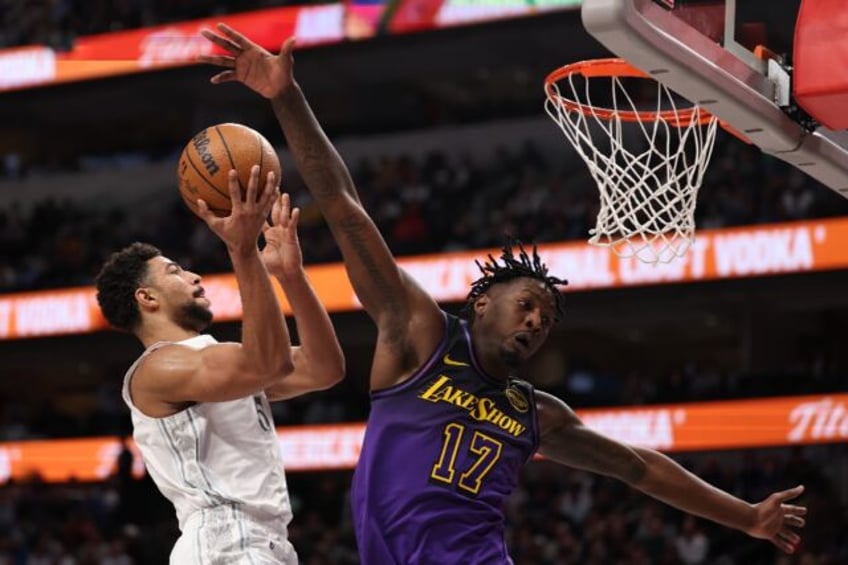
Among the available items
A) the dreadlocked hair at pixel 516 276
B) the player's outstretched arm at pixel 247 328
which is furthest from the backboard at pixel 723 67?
the player's outstretched arm at pixel 247 328

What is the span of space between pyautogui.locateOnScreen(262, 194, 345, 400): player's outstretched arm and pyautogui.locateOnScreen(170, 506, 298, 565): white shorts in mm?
442

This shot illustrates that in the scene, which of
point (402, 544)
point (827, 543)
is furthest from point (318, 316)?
point (827, 543)

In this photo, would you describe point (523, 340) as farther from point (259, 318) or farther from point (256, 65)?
point (256, 65)

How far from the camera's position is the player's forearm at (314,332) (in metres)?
4.34

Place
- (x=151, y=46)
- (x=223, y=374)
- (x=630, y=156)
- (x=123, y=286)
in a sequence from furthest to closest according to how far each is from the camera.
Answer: (x=151, y=46) → (x=630, y=156) → (x=123, y=286) → (x=223, y=374)

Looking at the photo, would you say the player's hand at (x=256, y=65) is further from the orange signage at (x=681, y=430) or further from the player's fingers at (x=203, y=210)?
the orange signage at (x=681, y=430)

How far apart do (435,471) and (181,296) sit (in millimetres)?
995

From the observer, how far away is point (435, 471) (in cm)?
408

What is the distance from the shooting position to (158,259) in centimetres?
446

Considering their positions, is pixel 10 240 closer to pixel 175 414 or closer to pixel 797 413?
pixel 797 413

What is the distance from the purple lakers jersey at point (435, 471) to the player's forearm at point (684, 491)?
819 mm

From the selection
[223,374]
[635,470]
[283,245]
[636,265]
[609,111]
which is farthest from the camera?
[636,265]

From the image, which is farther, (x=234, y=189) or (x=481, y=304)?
(x=481, y=304)

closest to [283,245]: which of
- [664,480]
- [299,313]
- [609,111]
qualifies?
[299,313]
